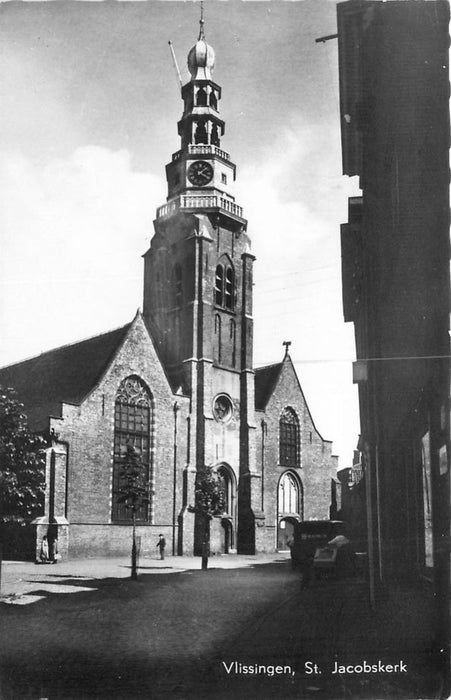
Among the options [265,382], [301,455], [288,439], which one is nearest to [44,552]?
[288,439]

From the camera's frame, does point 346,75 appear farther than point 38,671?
Yes

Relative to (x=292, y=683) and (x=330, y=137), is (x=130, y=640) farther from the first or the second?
(x=330, y=137)

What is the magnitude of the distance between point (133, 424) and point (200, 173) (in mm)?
17187

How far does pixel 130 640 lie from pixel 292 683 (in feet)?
13.1

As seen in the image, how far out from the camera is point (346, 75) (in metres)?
16.2

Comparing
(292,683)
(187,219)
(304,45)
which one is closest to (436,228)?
(304,45)

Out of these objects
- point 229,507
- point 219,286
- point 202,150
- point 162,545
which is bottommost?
point 162,545

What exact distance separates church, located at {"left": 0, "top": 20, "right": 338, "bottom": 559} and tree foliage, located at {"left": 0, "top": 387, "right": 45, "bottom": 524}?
15.7 m

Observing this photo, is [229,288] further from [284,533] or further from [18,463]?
[18,463]

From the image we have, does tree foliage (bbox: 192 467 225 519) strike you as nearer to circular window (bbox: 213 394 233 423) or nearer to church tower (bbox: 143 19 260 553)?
church tower (bbox: 143 19 260 553)

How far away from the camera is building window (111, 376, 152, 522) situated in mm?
36469

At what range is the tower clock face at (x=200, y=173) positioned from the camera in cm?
4459

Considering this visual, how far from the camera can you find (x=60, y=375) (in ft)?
133

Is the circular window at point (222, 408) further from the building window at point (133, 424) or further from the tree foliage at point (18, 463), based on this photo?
the tree foliage at point (18, 463)
